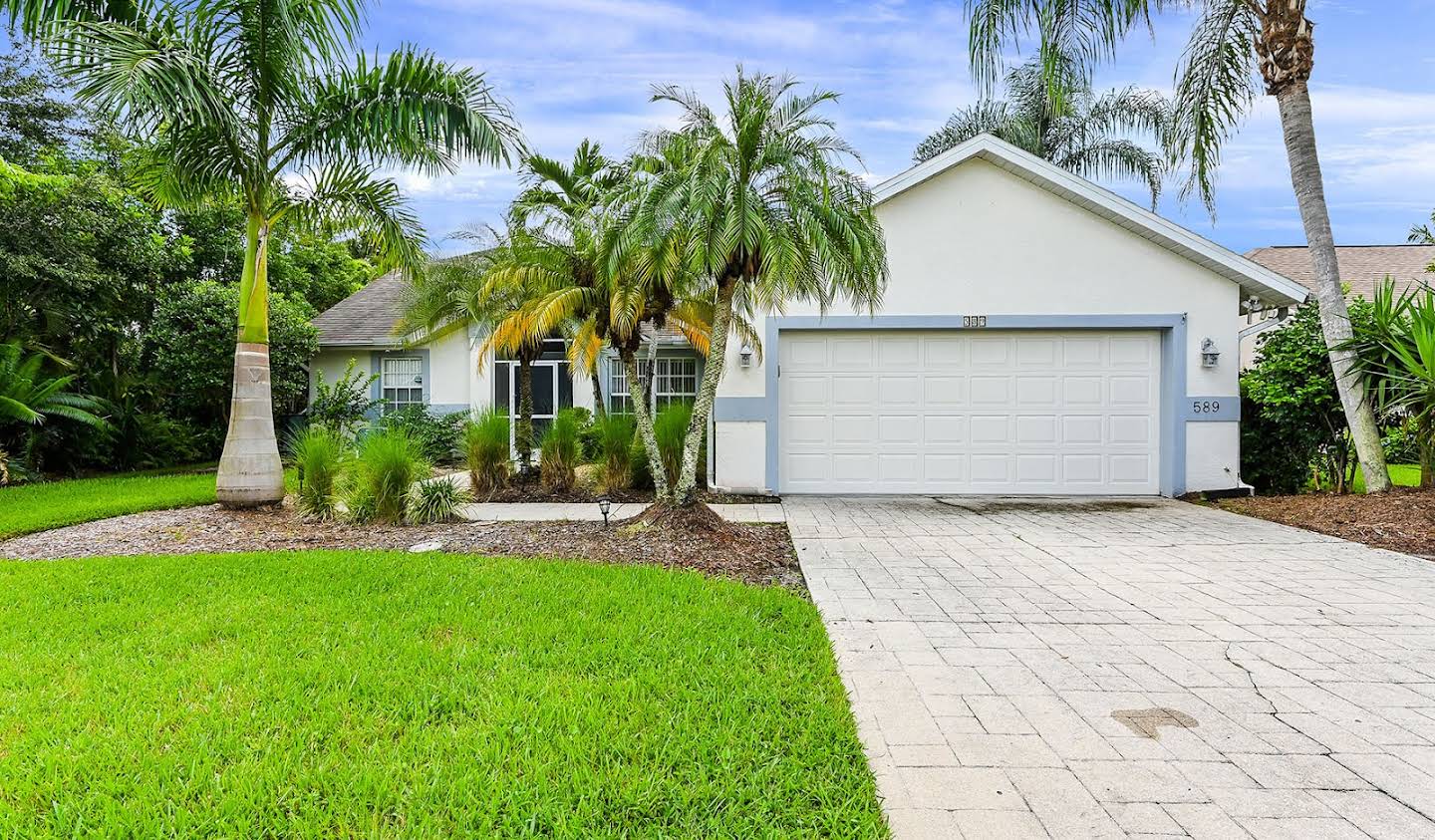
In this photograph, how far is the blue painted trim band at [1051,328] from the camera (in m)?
9.48

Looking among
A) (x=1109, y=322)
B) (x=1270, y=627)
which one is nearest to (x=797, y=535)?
(x=1270, y=627)

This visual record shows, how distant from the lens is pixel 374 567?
5.39 metres

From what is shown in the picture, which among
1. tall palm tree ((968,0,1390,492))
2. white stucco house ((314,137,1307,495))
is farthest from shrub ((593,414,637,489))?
tall palm tree ((968,0,1390,492))

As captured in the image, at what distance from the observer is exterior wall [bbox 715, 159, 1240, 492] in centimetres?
946

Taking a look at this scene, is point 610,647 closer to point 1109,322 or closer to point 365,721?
point 365,721

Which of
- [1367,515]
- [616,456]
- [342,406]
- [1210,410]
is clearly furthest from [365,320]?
[1367,515]

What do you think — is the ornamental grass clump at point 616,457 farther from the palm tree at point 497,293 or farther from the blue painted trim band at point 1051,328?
the blue painted trim band at point 1051,328

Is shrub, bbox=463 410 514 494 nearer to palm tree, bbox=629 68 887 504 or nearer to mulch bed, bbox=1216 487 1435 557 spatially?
palm tree, bbox=629 68 887 504

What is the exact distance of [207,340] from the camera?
1238 centimetres

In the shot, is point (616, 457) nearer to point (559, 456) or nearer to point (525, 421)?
point (559, 456)

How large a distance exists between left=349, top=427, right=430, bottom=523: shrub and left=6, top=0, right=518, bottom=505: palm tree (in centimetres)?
129

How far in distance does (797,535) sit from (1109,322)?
5.87 m

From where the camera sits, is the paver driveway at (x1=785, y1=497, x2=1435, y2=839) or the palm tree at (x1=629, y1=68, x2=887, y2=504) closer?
the paver driveway at (x1=785, y1=497, x2=1435, y2=839)

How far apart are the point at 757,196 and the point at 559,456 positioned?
5.25m
